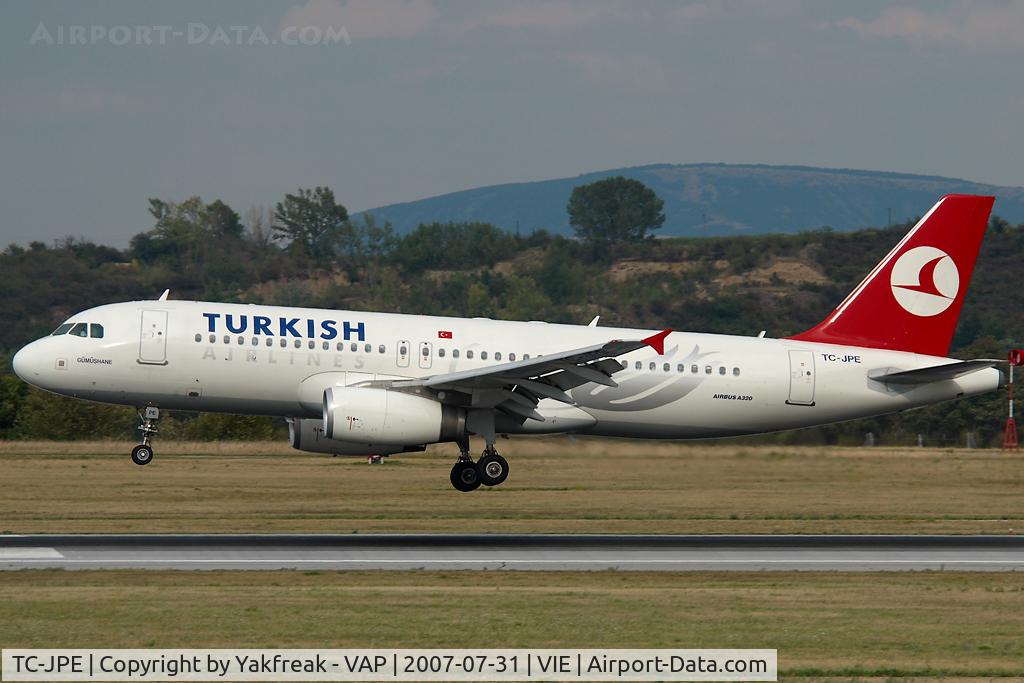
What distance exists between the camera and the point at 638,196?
16438 centimetres

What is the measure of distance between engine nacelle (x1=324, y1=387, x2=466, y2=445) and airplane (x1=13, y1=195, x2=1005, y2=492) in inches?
1.0

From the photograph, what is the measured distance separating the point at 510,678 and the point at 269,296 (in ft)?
339

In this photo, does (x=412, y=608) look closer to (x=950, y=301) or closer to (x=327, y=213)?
(x=950, y=301)

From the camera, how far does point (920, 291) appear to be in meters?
35.0

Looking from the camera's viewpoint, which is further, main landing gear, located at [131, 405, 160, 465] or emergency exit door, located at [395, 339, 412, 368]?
emergency exit door, located at [395, 339, 412, 368]

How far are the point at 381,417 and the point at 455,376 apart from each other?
173 centimetres

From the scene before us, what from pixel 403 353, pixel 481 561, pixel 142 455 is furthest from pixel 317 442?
pixel 481 561

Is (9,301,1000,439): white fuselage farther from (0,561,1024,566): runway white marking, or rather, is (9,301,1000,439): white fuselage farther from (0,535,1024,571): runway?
(0,561,1024,566): runway white marking


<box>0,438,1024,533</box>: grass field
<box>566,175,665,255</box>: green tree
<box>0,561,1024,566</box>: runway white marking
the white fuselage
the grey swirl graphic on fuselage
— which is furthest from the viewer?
<box>566,175,665,255</box>: green tree

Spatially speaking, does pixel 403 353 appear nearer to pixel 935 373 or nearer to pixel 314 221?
pixel 935 373

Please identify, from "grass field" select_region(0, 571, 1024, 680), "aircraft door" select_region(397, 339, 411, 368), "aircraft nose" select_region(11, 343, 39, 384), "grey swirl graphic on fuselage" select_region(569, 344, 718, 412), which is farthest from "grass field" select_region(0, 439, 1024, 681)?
"aircraft door" select_region(397, 339, 411, 368)

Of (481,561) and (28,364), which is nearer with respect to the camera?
(481,561)

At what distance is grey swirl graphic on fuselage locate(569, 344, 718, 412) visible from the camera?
32.0 m

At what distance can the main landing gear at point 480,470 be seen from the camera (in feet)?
102
